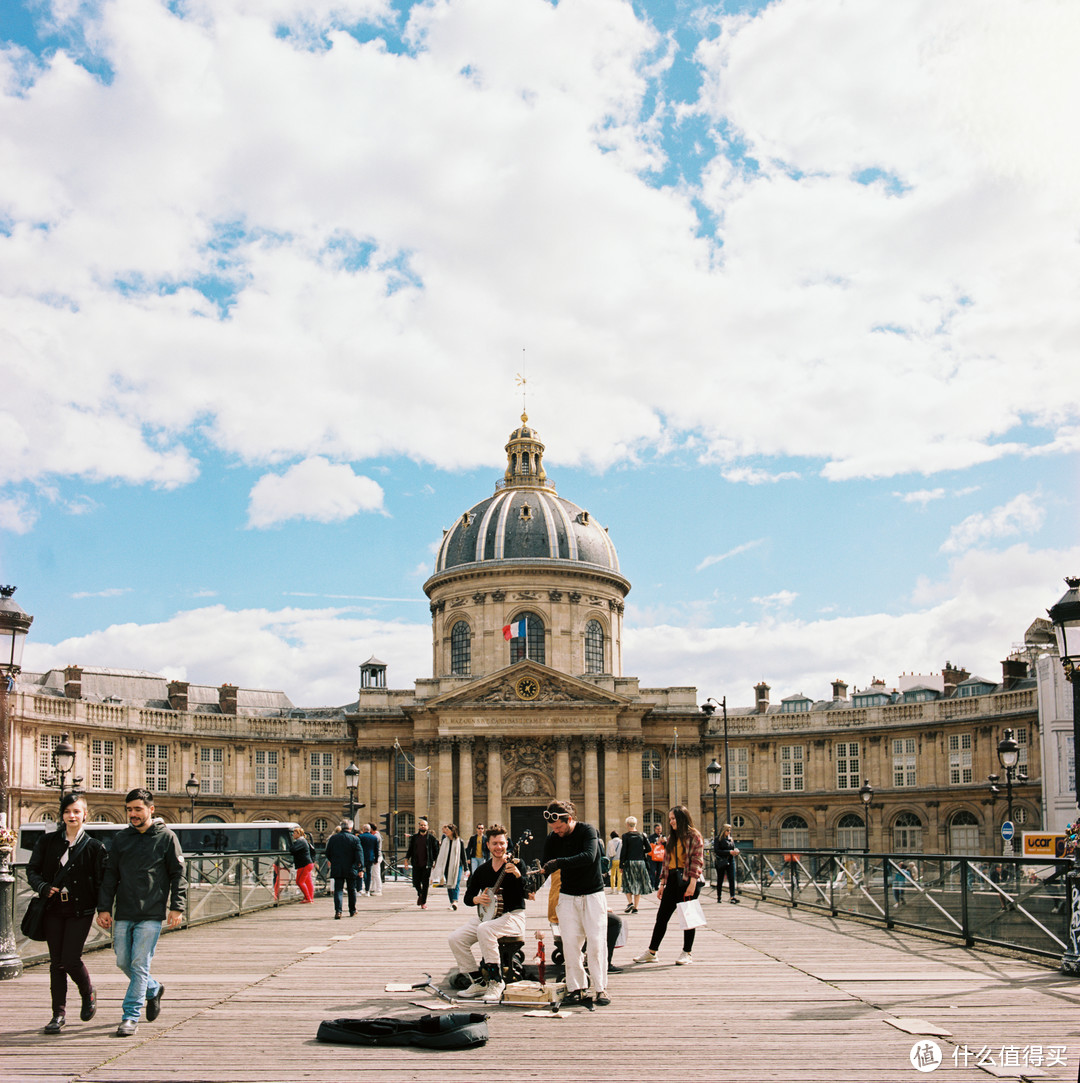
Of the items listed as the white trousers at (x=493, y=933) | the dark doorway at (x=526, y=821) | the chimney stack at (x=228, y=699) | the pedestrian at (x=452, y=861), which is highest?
the chimney stack at (x=228, y=699)

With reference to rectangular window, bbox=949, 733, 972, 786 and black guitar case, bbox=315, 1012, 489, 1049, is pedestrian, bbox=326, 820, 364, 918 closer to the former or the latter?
black guitar case, bbox=315, 1012, 489, 1049

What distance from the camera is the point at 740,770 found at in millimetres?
76625

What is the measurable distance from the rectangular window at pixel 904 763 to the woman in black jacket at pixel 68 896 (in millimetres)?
65821

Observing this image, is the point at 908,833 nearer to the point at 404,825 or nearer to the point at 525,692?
the point at 525,692

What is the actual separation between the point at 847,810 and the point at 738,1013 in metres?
64.0

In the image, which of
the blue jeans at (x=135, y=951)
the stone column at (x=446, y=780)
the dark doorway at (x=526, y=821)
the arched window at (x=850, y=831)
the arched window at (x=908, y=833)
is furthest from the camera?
the arched window at (x=850, y=831)

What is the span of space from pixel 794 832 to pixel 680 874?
60.7 m

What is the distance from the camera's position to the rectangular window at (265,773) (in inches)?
2980

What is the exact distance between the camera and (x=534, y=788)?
70312 millimetres

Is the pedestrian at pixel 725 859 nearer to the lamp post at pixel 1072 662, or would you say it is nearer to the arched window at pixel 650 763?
the lamp post at pixel 1072 662

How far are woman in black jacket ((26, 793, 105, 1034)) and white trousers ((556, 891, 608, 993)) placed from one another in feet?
15.4

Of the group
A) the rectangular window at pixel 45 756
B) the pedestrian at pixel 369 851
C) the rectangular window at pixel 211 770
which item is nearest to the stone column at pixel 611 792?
the rectangular window at pixel 211 770

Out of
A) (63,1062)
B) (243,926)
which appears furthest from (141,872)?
(243,926)

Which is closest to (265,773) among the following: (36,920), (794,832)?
(794,832)
